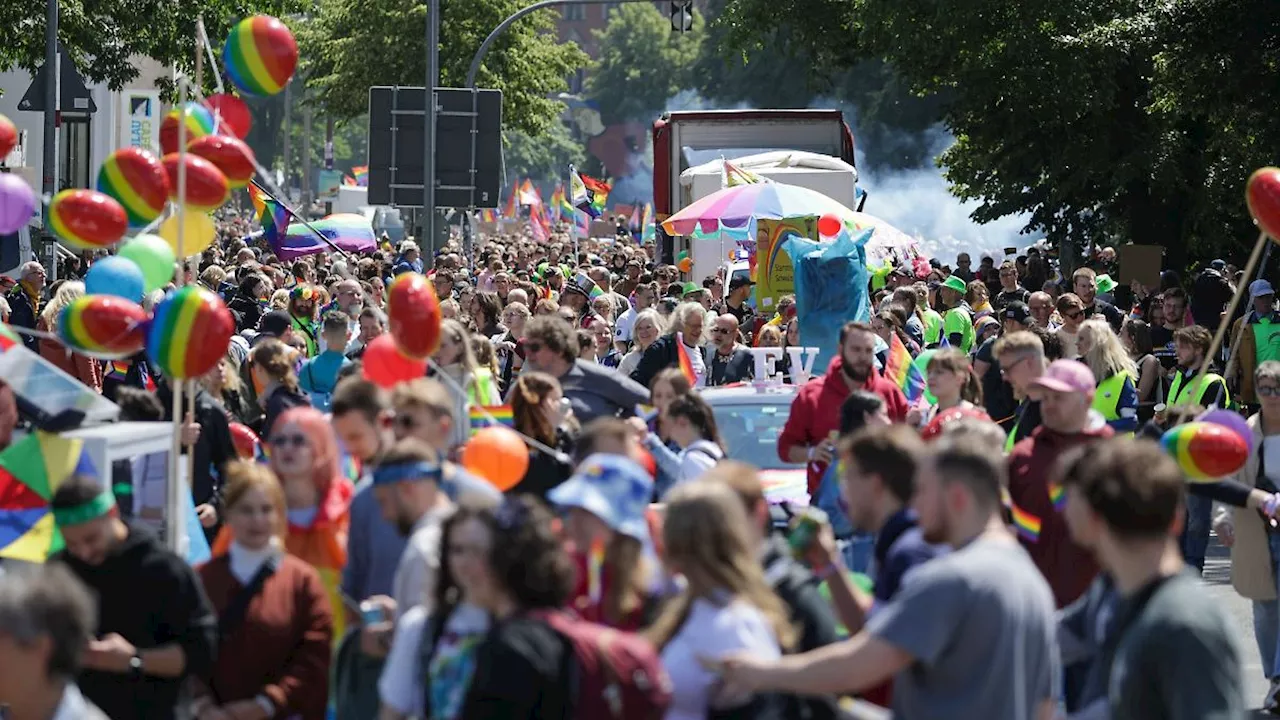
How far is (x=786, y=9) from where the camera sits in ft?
103

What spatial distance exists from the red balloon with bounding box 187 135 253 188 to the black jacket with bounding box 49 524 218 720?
3.34 m

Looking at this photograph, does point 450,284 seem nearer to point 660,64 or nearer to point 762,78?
point 762,78

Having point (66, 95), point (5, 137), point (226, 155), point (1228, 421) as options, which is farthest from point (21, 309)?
point (1228, 421)

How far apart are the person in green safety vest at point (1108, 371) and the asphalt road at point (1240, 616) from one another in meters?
1.28

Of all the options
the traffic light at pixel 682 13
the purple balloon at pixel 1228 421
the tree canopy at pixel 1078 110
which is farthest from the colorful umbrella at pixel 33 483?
the traffic light at pixel 682 13

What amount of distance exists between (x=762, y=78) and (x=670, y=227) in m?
60.7

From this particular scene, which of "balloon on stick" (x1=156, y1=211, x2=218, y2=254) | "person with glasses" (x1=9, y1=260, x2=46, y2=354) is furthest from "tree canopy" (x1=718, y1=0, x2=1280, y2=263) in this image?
"balloon on stick" (x1=156, y1=211, x2=218, y2=254)

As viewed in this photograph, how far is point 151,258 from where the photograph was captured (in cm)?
885

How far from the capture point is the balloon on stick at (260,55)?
9.76m

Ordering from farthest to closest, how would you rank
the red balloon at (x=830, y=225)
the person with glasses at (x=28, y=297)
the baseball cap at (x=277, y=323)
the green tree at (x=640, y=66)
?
the green tree at (x=640, y=66) → the red balloon at (x=830, y=225) → the person with glasses at (x=28, y=297) → the baseball cap at (x=277, y=323)

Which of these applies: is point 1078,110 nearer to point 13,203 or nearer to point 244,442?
point 244,442

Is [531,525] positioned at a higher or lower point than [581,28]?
lower

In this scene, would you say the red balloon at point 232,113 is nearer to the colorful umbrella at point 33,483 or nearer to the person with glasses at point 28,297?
the colorful umbrella at point 33,483

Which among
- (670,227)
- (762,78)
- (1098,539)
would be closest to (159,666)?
(1098,539)
